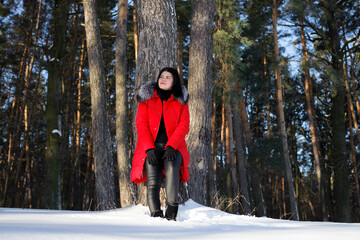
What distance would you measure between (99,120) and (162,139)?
17.0ft

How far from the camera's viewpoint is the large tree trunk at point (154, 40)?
4438 millimetres

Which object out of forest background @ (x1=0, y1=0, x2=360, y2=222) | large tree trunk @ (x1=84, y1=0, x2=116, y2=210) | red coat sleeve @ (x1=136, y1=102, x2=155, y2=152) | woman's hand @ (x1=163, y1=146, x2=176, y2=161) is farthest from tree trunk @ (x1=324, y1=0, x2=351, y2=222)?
woman's hand @ (x1=163, y1=146, x2=176, y2=161)

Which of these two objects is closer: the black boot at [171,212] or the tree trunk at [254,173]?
the black boot at [171,212]

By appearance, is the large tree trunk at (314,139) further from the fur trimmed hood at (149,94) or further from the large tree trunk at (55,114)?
the fur trimmed hood at (149,94)

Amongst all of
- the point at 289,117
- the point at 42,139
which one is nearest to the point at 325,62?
the point at 289,117

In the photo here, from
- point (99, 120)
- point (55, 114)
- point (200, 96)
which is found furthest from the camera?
point (55, 114)

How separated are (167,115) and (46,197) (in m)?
7.56

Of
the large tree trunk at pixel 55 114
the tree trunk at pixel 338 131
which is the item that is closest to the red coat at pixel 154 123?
the large tree trunk at pixel 55 114

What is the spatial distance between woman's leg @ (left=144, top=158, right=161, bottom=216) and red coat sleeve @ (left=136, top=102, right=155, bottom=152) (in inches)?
8.7

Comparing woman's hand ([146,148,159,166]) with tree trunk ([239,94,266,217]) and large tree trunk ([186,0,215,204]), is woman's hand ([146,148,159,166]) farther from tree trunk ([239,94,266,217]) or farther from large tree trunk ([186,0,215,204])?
tree trunk ([239,94,266,217])

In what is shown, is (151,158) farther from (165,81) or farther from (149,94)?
(165,81)

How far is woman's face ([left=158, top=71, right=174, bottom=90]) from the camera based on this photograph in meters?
3.73

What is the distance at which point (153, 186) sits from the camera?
3475 millimetres

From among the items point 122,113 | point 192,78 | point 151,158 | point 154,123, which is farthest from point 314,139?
point 151,158
